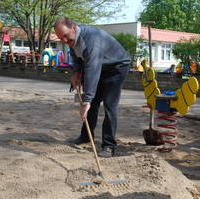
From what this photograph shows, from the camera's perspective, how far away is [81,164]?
4176mm

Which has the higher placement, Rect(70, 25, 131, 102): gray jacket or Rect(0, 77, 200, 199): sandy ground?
Rect(70, 25, 131, 102): gray jacket

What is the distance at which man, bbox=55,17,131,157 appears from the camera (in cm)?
406

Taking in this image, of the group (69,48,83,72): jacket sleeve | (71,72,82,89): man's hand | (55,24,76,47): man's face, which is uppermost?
(55,24,76,47): man's face

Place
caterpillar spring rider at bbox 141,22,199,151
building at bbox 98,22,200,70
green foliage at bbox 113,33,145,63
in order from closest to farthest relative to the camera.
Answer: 1. caterpillar spring rider at bbox 141,22,199,151
2. green foliage at bbox 113,33,145,63
3. building at bbox 98,22,200,70

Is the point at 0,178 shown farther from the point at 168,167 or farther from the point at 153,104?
the point at 153,104

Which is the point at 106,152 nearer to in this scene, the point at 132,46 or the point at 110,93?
the point at 110,93

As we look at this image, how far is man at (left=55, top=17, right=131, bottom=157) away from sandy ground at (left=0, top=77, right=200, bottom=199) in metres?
0.41

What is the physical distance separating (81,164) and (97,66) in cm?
103

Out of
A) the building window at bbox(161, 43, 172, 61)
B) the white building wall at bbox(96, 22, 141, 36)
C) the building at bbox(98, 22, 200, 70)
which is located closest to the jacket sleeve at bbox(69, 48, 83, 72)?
the white building wall at bbox(96, 22, 141, 36)

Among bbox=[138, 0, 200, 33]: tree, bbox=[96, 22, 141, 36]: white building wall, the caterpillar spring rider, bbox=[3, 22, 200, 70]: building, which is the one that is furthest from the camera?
bbox=[138, 0, 200, 33]: tree

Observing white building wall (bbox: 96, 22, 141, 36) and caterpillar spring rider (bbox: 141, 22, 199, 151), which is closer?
caterpillar spring rider (bbox: 141, 22, 199, 151)

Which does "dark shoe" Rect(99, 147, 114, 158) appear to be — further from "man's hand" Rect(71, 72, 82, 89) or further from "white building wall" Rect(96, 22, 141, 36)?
"white building wall" Rect(96, 22, 141, 36)

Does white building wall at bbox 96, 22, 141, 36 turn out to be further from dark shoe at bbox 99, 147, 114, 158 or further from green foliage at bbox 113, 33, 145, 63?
dark shoe at bbox 99, 147, 114, 158

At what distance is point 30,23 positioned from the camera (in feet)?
81.7
